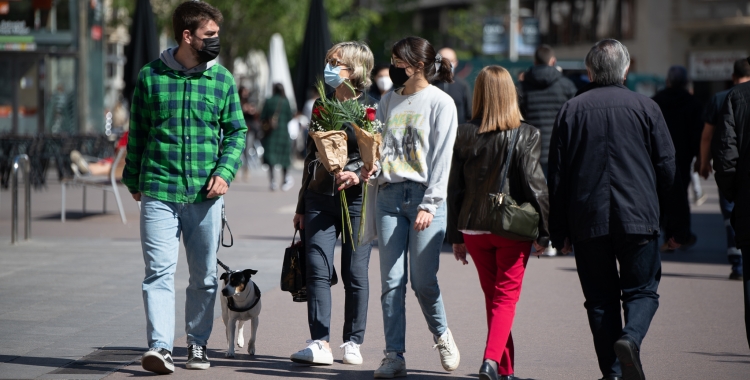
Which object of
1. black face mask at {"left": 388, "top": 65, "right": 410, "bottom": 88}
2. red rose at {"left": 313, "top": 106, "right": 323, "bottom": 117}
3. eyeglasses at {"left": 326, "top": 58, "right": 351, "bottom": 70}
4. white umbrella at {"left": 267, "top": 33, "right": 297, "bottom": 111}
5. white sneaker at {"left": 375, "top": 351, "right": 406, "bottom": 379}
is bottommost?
white sneaker at {"left": 375, "top": 351, "right": 406, "bottom": 379}

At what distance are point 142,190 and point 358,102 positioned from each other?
1.26 m

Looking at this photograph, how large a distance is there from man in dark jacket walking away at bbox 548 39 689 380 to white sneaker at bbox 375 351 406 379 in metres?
1.06

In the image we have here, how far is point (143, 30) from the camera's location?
60.1ft

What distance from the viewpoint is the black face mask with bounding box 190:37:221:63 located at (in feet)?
18.0

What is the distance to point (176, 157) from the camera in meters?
5.51

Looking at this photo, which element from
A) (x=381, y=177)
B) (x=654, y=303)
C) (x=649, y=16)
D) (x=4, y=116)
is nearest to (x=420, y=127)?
(x=381, y=177)

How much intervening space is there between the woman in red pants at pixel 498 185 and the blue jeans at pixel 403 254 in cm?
22

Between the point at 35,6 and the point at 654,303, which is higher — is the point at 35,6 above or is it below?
above

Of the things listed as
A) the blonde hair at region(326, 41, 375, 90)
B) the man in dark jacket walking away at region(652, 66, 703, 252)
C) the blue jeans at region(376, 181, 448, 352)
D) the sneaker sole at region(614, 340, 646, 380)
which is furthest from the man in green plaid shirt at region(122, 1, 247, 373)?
the man in dark jacket walking away at region(652, 66, 703, 252)

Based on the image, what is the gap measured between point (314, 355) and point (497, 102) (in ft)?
5.80

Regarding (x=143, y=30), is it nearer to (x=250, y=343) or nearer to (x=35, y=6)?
(x=35, y=6)

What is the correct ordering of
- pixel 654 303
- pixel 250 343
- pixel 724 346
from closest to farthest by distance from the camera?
pixel 654 303 → pixel 250 343 → pixel 724 346

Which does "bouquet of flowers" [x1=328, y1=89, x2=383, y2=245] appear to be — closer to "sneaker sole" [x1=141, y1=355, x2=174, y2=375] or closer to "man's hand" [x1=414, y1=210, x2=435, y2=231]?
"man's hand" [x1=414, y1=210, x2=435, y2=231]

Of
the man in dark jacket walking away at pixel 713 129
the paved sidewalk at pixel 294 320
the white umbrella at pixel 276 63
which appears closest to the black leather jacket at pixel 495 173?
the paved sidewalk at pixel 294 320
